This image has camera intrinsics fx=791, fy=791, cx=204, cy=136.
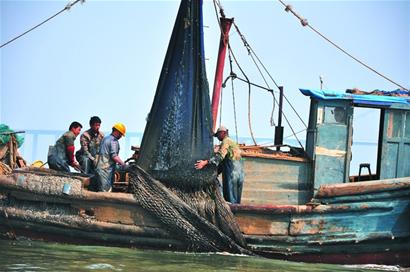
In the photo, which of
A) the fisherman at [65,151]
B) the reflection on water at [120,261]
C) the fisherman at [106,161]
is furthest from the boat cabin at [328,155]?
the fisherman at [65,151]

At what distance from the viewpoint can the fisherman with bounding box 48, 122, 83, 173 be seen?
46.4 feet

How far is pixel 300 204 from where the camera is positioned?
44.5 ft

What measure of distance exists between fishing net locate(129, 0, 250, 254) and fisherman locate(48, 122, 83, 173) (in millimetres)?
1446

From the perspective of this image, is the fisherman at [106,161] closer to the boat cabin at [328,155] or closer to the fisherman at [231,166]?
the fisherman at [231,166]

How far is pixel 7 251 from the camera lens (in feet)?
41.9

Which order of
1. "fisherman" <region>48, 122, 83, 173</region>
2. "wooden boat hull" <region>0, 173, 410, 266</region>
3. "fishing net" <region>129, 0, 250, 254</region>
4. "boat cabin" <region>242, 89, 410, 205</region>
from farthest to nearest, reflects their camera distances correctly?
1. "fisherman" <region>48, 122, 83, 173</region>
2. "boat cabin" <region>242, 89, 410, 205</region>
3. "fishing net" <region>129, 0, 250, 254</region>
4. "wooden boat hull" <region>0, 173, 410, 266</region>

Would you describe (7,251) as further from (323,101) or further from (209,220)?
(323,101)

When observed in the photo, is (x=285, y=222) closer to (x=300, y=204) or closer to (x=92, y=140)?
(x=300, y=204)

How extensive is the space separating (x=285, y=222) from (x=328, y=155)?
1.50m

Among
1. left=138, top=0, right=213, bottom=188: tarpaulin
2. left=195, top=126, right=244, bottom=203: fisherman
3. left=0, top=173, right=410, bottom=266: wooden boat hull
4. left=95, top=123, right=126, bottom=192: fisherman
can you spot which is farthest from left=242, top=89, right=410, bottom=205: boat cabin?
left=95, top=123, right=126, bottom=192: fisherman

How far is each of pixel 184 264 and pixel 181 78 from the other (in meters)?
3.17

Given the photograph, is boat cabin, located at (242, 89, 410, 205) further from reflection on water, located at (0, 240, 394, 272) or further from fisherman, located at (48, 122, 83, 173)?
fisherman, located at (48, 122, 83, 173)

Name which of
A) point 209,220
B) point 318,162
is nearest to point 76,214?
point 209,220

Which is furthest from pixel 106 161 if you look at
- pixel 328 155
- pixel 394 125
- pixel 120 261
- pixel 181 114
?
pixel 394 125
